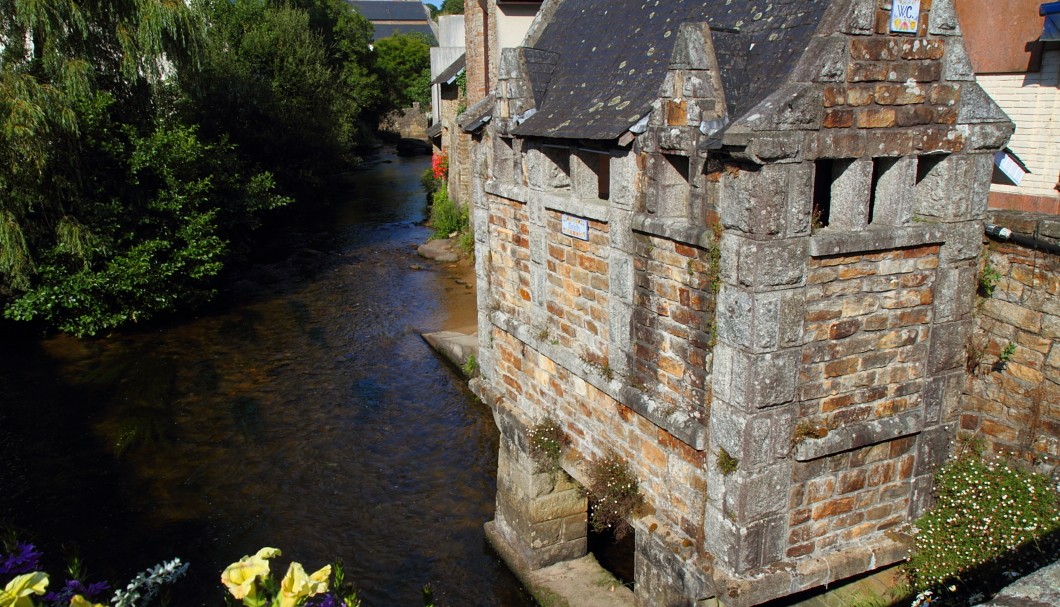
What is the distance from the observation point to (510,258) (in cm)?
770

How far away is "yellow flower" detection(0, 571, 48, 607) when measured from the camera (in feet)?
6.97

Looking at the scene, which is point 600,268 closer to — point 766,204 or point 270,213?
point 766,204

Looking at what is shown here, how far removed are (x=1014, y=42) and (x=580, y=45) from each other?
210 inches

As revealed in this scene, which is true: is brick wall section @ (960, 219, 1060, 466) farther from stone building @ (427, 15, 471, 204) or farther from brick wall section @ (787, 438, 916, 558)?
stone building @ (427, 15, 471, 204)

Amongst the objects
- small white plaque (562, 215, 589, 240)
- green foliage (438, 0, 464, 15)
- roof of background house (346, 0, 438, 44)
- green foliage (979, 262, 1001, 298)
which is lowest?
green foliage (979, 262, 1001, 298)

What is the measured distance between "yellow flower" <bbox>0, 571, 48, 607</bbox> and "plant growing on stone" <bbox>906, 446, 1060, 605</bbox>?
459 cm

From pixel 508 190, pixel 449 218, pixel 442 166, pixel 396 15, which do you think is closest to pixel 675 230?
pixel 508 190

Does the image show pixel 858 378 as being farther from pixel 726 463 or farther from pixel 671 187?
pixel 671 187

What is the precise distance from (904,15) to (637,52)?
6.94 feet

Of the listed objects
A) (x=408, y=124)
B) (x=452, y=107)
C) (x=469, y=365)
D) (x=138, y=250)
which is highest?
(x=452, y=107)

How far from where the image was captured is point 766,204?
4.51 meters

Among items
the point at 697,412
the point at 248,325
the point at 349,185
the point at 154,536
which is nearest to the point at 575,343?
the point at 697,412

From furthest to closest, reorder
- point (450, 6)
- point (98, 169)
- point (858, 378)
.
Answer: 1. point (450, 6)
2. point (98, 169)
3. point (858, 378)

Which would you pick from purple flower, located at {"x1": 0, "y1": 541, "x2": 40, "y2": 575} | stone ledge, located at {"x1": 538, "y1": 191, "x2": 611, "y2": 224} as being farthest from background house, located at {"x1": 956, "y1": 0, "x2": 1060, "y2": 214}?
purple flower, located at {"x1": 0, "y1": 541, "x2": 40, "y2": 575}
